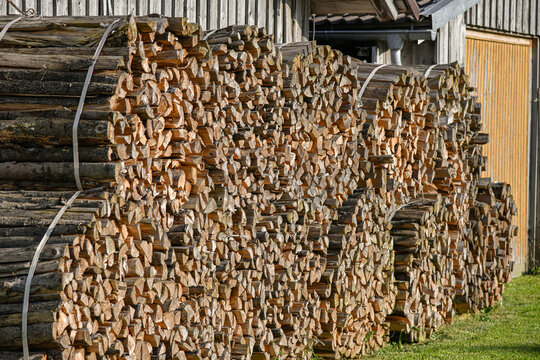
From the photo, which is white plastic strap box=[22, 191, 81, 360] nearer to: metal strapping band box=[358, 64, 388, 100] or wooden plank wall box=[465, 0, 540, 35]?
metal strapping band box=[358, 64, 388, 100]

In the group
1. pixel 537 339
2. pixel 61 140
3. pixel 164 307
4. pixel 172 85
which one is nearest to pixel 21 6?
pixel 172 85

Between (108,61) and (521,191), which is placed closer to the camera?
(108,61)

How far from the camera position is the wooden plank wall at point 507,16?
10352 millimetres

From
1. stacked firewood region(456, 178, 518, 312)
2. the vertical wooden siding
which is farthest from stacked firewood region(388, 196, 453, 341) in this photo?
the vertical wooden siding

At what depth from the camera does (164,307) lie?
4238mm

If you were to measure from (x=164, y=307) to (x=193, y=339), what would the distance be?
1.08ft

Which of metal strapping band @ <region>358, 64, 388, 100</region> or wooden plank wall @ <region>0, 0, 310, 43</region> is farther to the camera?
metal strapping band @ <region>358, 64, 388, 100</region>

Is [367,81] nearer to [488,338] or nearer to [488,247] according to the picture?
[488,338]

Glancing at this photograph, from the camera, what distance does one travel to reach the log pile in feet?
12.3

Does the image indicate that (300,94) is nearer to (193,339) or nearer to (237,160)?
(237,160)

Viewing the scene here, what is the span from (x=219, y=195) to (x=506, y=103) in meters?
7.25

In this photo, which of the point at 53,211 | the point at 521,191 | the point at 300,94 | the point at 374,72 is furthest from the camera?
the point at 521,191

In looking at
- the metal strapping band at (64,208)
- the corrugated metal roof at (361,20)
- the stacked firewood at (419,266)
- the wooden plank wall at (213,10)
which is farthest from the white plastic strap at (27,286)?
the corrugated metal roof at (361,20)

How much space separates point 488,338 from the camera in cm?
729
